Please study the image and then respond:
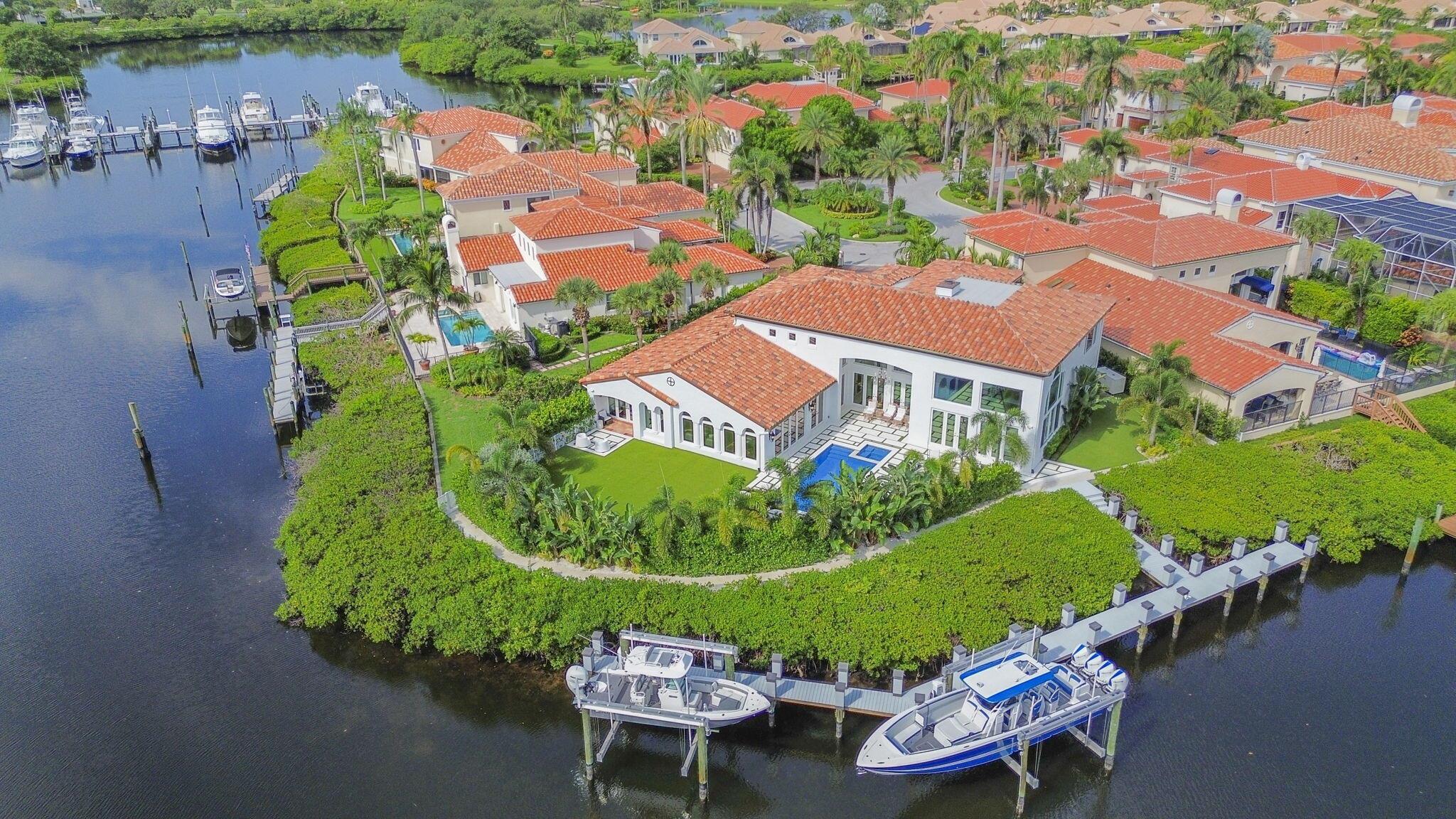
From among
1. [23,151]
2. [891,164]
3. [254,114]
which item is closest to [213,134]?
[254,114]

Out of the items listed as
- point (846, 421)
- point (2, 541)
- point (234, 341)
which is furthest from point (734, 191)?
point (2, 541)

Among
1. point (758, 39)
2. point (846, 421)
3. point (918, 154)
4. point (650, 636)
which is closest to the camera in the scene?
point (650, 636)

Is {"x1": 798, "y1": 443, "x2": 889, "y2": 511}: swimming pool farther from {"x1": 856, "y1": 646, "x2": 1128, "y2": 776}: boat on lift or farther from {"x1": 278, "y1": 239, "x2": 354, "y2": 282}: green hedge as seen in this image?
{"x1": 278, "y1": 239, "x2": 354, "y2": 282}: green hedge

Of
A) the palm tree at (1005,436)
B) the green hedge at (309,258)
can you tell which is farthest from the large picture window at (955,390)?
the green hedge at (309,258)

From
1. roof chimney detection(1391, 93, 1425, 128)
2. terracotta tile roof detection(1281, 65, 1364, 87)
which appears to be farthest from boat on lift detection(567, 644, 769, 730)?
terracotta tile roof detection(1281, 65, 1364, 87)

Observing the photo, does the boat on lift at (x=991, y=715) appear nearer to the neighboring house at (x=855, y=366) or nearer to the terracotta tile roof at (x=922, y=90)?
the neighboring house at (x=855, y=366)

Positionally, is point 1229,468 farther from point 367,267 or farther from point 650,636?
point 367,267
